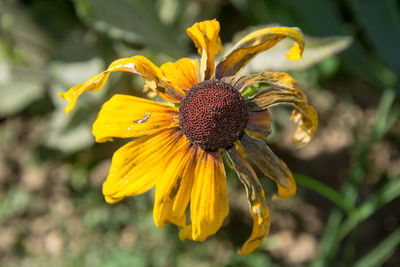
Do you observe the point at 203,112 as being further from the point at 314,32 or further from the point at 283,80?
the point at 314,32

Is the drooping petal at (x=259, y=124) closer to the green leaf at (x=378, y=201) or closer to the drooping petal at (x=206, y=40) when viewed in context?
the drooping petal at (x=206, y=40)

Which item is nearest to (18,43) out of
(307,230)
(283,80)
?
(283,80)

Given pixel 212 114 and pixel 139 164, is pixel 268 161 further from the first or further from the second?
pixel 139 164

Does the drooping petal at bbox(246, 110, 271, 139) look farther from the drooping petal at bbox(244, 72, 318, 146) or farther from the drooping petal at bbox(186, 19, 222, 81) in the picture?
the drooping petal at bbox(186, 19, 222, 81)

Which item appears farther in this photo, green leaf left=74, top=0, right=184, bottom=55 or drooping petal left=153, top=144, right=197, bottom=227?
green leaf left=74, top=0, right=184, bottom=55

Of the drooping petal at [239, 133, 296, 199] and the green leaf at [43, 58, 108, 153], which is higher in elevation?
the drooping petal at [239, 133, 296, 199]

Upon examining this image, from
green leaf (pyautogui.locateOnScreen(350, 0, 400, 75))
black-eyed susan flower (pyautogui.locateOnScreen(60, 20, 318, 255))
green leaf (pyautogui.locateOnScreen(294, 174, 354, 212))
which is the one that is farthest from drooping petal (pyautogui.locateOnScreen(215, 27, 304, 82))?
green leaf (pyautogui.locateOnScreen(350, 0, 400, 75))

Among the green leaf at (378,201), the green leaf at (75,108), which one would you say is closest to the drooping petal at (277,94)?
the green leaf at (378,201)
